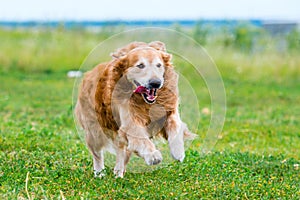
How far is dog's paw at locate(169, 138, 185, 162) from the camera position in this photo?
5.63 metres

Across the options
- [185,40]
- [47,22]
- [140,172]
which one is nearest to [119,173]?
[140,172]

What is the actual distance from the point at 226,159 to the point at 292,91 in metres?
8.41

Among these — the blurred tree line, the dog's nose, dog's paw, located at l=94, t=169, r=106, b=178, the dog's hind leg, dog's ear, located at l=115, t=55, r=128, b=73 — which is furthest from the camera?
the blurred tree line

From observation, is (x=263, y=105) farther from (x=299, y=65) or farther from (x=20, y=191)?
(x=20, y=191)

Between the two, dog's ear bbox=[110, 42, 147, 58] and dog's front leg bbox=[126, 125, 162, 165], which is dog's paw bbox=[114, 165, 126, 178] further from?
dog's ear bbox=[110, 42, 147, 58]

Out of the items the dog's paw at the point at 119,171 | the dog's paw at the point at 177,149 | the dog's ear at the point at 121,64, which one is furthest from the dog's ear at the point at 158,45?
the dog's paw at the point at 119,171

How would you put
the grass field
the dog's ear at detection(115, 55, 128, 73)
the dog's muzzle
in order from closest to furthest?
the dog's muzzle, the dog's ear at detection(115, 55, 128, 73), the grass field

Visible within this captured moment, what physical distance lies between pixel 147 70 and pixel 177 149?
2.79ft

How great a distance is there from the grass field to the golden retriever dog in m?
0.45

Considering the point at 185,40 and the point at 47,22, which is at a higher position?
the point at 185,40

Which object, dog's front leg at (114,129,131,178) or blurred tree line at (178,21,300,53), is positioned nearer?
dog's front leg at (114,129,131,178)

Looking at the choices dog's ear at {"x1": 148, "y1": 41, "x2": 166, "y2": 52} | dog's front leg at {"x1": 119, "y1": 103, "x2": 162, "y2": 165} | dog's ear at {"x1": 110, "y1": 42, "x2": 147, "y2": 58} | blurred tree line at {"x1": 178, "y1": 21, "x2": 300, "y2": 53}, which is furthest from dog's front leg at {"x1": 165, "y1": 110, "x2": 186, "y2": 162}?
blurred tree line at {"x1": 178, "y1": 21, "x2": 300, "y2": 53}

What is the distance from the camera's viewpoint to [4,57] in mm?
17328

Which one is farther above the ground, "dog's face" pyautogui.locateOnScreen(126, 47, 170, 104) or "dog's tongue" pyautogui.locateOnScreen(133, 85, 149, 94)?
"dog's face" pyautogui.locateOnScreen(126, 47, 170, 104)
